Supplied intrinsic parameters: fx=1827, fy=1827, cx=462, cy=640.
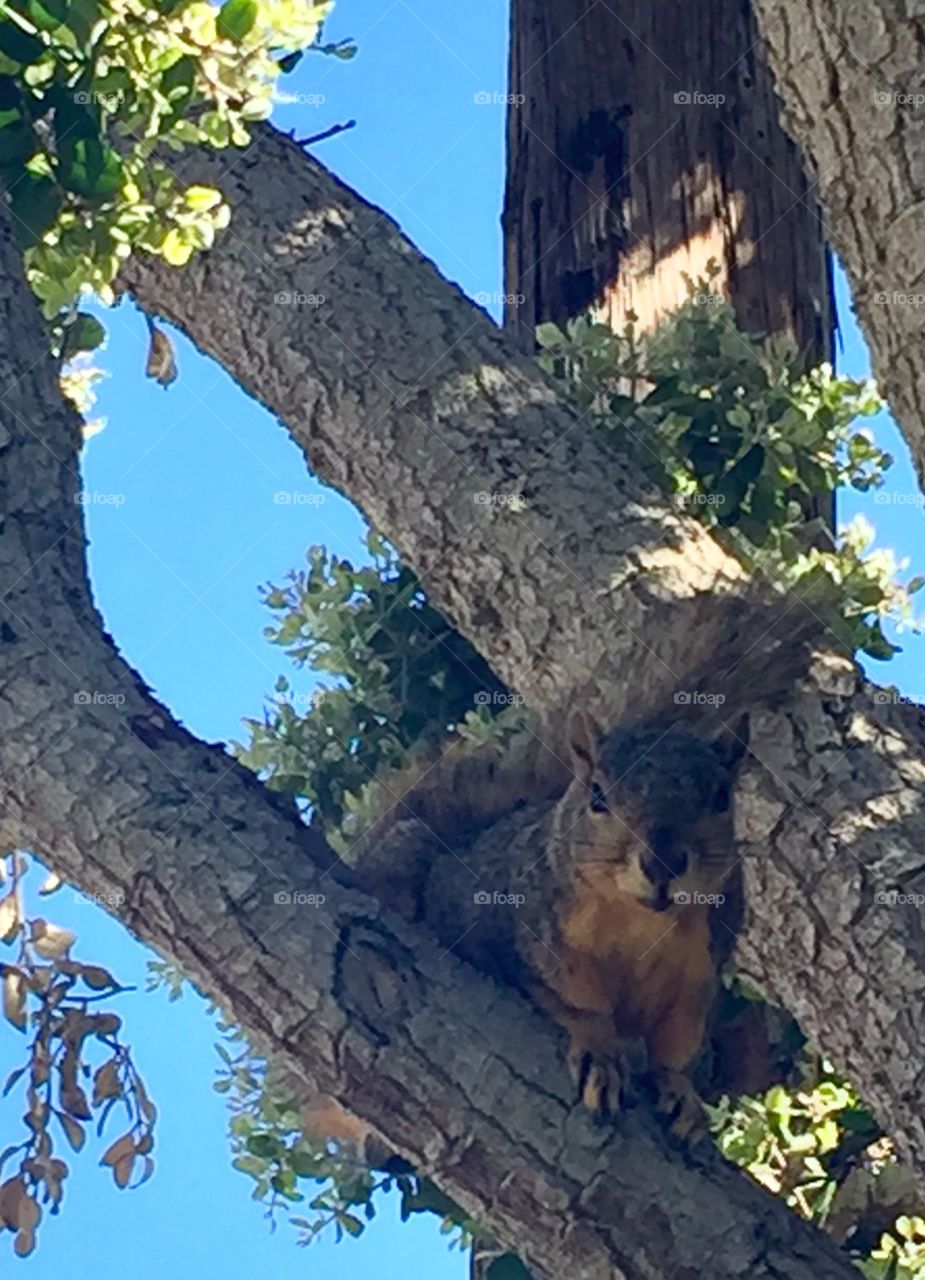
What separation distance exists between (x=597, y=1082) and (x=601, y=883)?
0.43 metres

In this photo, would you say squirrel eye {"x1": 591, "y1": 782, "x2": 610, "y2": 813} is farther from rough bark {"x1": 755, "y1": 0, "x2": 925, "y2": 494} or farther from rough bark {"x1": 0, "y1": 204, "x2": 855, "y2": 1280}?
rough bark {"x1": 755, "y1": 0, "x2": 925, "y2": 494}

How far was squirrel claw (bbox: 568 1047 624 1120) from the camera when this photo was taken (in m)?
1.91

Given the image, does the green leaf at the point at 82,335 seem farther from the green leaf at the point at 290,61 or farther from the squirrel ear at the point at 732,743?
the squirrel ear at the point at 732,743

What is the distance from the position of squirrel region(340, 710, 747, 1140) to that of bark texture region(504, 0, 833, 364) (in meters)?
1.01

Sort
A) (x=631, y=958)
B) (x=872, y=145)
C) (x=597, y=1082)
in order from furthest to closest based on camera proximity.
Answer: (x=631, y=958) < (x=597, y=1082) < (x=872, y=145)

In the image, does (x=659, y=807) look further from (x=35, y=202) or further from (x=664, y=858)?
(x=35, y=202)

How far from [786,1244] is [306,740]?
110 cm

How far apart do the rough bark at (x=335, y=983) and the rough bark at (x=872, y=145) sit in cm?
77

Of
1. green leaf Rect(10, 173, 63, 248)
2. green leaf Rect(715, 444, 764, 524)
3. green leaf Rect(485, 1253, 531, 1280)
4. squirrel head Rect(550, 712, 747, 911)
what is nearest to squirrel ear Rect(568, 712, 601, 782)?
squirrel head Rect(550, 712, 747, 911)

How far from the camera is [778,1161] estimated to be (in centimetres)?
236

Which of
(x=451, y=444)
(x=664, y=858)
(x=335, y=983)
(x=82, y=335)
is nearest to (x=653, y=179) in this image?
(x=451, y=444)

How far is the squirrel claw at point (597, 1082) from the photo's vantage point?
1.91 metres

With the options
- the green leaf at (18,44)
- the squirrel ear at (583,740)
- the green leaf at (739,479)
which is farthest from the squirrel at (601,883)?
the green leaf at (18,44)

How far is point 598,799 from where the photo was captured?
232 cm
